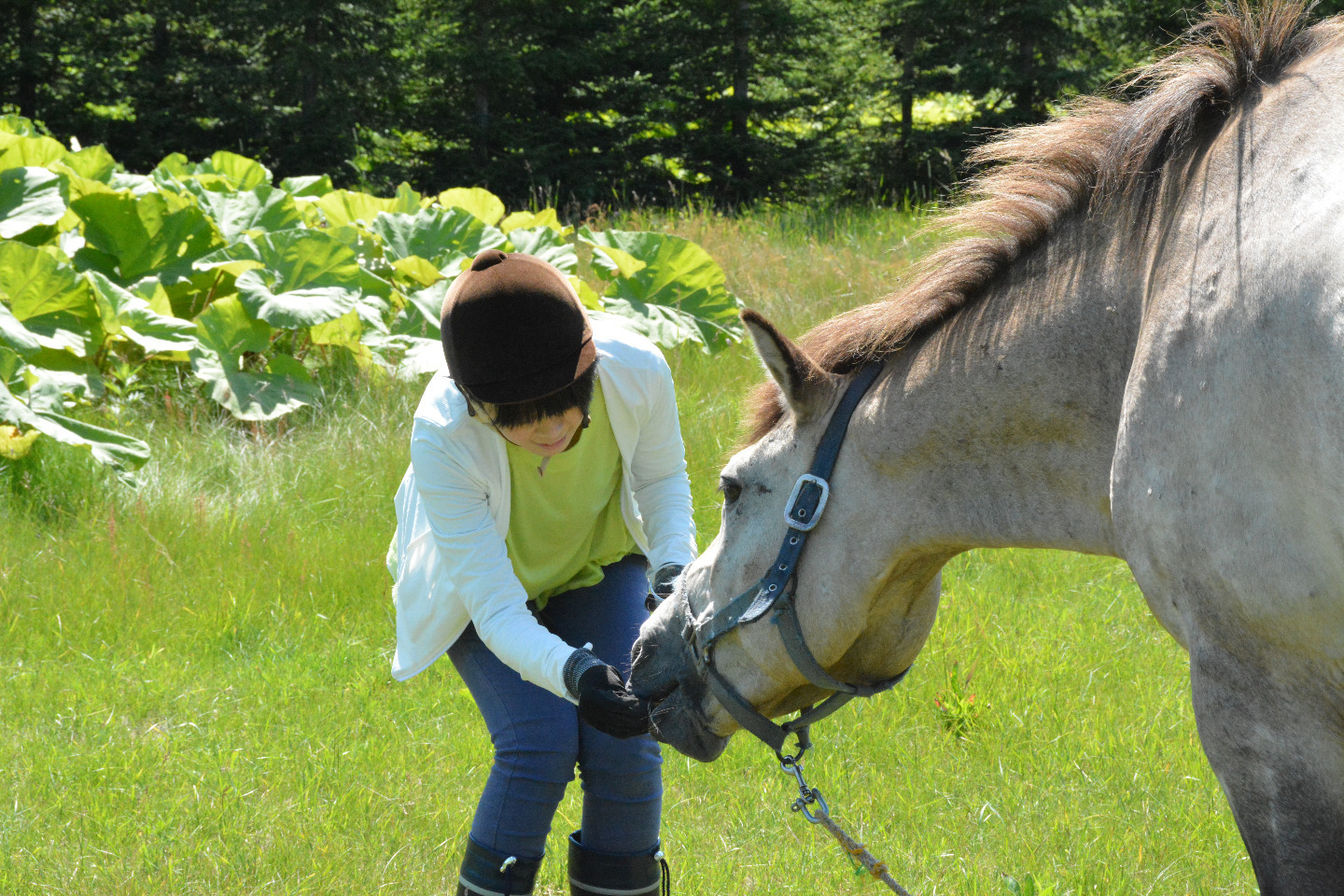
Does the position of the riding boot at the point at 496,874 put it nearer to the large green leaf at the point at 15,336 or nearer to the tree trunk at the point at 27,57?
the large green leaf at the point at 15,336

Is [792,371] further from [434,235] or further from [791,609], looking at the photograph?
[434,235]

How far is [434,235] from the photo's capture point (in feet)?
20.6

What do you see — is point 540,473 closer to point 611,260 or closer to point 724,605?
point 724,605

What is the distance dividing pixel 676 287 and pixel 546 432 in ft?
13.7

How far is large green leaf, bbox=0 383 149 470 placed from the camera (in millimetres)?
4426

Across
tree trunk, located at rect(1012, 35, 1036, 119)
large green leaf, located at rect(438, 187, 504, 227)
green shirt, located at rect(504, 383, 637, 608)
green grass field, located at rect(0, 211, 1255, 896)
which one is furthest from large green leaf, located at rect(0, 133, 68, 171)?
tree trunk, located at rect(1012, 35, 1036, 119)

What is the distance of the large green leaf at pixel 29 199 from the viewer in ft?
17.5

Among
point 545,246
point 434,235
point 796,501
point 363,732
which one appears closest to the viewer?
point 796,501

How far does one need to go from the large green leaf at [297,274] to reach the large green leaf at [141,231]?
182 mm

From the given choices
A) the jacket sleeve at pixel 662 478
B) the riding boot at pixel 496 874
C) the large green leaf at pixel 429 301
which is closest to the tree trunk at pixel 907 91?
the large green leaf at pixel 429 301

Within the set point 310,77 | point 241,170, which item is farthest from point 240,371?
point 310,77

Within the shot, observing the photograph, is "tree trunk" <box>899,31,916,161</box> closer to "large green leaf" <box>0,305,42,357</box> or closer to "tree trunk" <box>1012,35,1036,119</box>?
"tree trunk" <box>1012,35,1036,119</box>

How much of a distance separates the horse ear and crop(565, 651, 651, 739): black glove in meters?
0.60

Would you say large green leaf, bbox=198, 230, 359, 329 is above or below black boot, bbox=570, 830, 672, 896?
below
